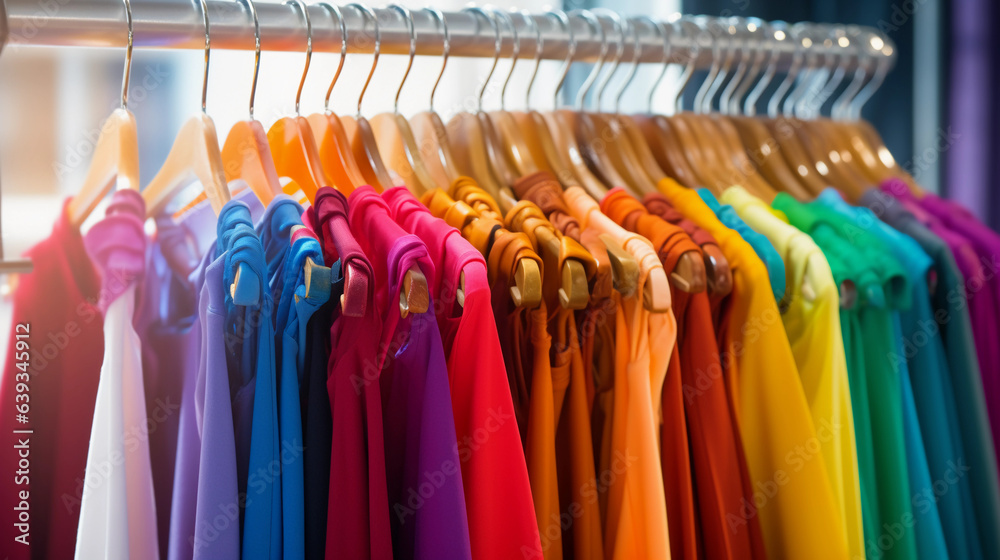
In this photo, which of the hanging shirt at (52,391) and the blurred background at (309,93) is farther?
the blurred background at (309,93)

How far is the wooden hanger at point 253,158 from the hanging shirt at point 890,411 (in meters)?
0.69

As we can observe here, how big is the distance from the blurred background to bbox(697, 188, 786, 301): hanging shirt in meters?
0.83

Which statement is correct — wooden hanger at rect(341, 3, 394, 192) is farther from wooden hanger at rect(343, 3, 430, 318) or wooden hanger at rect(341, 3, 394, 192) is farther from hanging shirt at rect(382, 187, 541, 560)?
hanging shirt at rect(382, 187, 541, 560)

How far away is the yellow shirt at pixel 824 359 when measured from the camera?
864mm

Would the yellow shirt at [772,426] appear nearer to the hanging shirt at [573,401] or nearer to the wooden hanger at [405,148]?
the hanging shirt at [573,401]

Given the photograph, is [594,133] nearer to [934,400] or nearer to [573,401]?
[573,401]

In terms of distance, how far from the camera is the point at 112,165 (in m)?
0.82

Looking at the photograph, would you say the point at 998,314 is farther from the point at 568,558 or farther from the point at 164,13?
the point at 164,13

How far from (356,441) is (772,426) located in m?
0.47

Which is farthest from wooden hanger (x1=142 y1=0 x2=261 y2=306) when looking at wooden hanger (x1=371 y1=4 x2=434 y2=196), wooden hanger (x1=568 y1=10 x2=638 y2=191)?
wooden hanger (x1=568 y1=10 x2=638 y2=191)

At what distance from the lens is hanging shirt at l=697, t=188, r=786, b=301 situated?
2.90ft

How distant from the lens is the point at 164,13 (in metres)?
0.86

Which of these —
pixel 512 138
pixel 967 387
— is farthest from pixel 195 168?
pixel 967 387

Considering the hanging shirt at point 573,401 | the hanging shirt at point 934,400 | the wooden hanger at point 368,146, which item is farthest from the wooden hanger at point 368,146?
the hanging shirt at point 934,400
